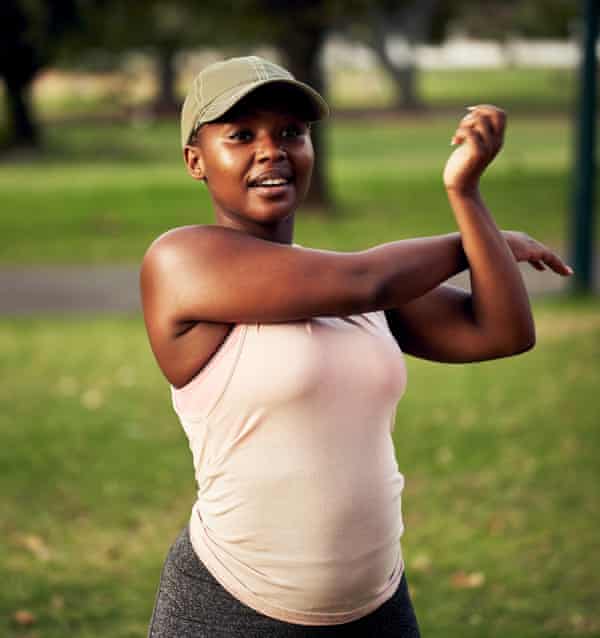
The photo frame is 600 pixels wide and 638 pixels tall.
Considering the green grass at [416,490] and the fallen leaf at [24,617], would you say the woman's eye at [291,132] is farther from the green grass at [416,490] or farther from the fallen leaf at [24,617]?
the fallen leaf at [24,617]

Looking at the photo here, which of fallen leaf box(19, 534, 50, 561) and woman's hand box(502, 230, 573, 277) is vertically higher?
woman's hand box(502, 230, 573, 277)

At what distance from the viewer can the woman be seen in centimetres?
235

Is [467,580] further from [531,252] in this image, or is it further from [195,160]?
[195,160]

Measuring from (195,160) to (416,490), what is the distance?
15.5 ft

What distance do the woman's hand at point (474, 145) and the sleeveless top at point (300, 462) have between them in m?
0.30

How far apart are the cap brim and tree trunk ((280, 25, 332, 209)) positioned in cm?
1644

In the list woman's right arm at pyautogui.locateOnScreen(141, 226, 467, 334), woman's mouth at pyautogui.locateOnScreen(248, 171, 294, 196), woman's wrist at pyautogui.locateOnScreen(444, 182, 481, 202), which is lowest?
woman's right arm at pyautogui.locateOnScreen(141, 226, 467, 334)

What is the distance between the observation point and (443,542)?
20.6 feet

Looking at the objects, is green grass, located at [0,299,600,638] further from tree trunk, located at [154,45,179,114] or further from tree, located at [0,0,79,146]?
tree trunk, located at [154,45,179,114]

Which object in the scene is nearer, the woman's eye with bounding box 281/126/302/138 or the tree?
the woman's eye with bounding box 281/126/302/138

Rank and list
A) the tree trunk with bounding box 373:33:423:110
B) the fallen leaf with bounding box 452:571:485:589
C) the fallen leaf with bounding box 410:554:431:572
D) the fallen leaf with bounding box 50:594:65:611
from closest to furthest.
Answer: the fallen leaf with bounding box 50:594:65:611, the fallen leaf with bounding box 452:571:485:589, the fallen leaf with bounding box 410:554:431:572, the tree trunk with bounding box 373:33:423:110

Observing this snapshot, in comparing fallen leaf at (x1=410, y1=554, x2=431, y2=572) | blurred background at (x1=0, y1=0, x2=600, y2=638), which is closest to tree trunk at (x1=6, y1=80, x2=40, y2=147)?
blurred background at (x1=0, y1=0, x2=600, y2=638)

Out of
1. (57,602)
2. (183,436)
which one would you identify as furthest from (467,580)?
(183,436)

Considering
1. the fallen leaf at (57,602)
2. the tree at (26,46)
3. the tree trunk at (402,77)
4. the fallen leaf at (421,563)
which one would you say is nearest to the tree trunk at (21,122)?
the tree at (26,46)
